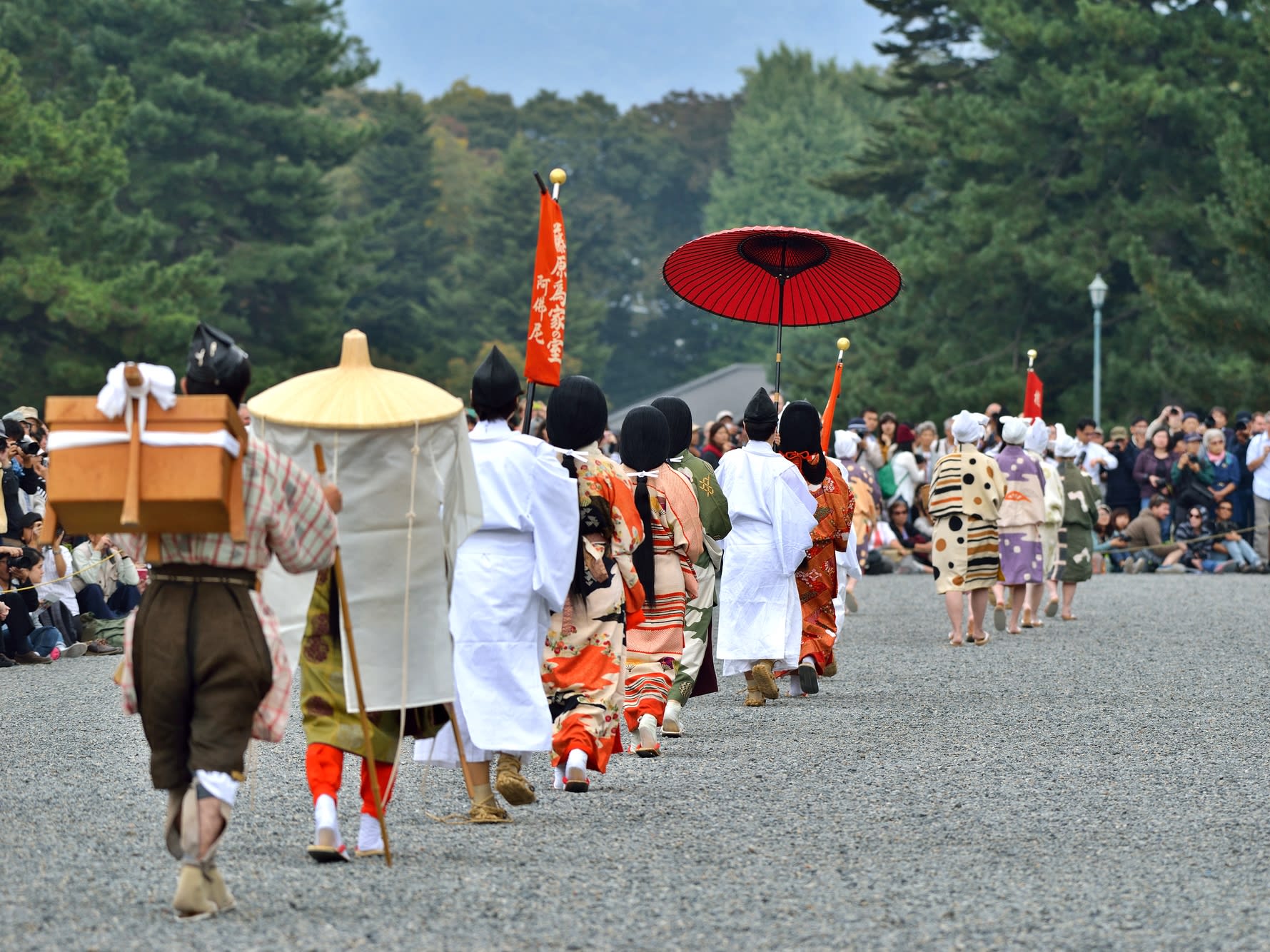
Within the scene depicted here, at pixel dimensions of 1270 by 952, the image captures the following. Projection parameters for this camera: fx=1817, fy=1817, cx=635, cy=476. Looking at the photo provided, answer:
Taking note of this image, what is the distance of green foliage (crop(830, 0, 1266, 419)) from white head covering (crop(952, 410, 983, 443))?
15.2 m

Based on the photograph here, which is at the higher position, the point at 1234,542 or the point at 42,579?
the point at 1234,542

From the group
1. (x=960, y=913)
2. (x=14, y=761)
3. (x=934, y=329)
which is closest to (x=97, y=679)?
(x=14, y=761)

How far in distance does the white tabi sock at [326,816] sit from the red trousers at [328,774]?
0.02 metres

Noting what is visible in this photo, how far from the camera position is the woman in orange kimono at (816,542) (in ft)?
34.8

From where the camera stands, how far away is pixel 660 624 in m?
8.39

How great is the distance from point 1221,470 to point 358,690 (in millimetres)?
16980

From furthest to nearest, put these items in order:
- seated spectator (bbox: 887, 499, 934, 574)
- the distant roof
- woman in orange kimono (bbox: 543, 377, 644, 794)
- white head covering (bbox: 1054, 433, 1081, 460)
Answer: the distant roof < seated spectator (bbox: 887, 499, 934, 574) < white head covering (bbox: 1054, 433, 1081, 460) < woman in orange kimono (bbox: 543, 377, 644, 794)

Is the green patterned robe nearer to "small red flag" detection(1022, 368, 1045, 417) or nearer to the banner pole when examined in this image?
the banner pole

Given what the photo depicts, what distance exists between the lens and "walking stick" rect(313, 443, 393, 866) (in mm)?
5508

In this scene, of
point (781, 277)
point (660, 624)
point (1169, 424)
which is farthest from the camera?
point (1169, 424)

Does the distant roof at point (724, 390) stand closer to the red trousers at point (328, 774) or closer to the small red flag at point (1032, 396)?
the small red flag at point (1032, 396)

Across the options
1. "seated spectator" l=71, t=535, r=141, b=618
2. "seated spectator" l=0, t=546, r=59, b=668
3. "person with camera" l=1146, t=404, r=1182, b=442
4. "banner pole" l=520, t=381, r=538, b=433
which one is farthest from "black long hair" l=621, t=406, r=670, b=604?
"person with camera" l=1146, t=404, r=1182, b=442

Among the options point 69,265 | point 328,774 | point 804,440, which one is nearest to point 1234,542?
point 804,440

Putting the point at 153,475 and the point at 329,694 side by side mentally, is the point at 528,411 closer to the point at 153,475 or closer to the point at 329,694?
the point at 329,694
